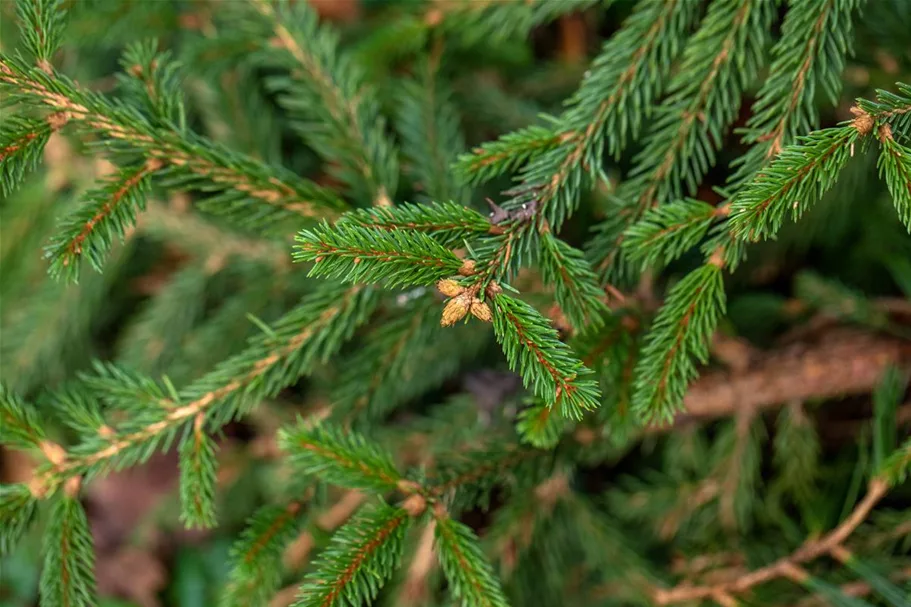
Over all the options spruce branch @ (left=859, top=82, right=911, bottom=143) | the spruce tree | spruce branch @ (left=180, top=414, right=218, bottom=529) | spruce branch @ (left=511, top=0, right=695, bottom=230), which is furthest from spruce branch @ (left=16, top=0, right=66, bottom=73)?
spruce branch @ (left=859, top=82, right=911, bottom=143)

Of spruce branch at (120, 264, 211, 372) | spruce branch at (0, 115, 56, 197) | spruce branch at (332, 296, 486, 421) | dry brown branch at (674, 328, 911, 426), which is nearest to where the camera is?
spruce branch at (0, 115, 56, 197)

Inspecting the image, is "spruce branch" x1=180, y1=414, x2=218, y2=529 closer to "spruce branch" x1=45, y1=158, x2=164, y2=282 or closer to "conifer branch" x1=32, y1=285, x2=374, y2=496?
"conifer branch" x1=32, y1=285, x2=374, y2=496

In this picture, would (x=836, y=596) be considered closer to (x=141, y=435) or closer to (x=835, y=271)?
(x=835, y=271)

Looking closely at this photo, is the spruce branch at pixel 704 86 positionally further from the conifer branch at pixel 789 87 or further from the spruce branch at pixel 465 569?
the spruce branch at pixel 465 569

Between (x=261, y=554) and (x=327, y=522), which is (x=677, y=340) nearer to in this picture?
(x=261, y=554)

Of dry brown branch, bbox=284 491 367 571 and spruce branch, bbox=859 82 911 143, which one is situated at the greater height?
spruce branch, bbox=859 82 911 143

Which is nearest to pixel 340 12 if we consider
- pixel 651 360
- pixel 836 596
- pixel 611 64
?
pixel 611 64

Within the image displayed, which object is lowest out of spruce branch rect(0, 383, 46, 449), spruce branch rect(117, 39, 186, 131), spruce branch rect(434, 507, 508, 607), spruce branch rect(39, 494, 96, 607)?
Result: spruce branch rect(39, 494, 96, 607)
